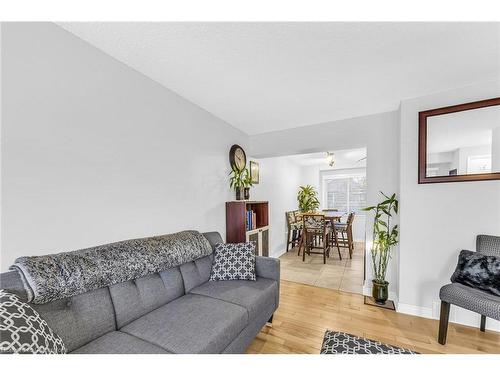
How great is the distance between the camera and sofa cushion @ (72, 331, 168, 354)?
1.07m

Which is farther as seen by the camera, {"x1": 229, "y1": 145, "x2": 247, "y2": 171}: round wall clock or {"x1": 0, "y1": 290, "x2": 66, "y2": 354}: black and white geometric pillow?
{"x1": 229, "y1": 145, "x2": 247, "y2": 171}: round wall clock

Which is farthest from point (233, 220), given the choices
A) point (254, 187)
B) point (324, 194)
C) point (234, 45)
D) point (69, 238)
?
point (324, 194)

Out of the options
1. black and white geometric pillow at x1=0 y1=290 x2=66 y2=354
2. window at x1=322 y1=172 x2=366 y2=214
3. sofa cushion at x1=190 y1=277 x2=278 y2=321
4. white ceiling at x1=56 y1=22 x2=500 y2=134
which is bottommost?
sofa cushion at x1=190 y1=277 x2=278 y2=321

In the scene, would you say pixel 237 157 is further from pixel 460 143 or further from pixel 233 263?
pixel 460 143

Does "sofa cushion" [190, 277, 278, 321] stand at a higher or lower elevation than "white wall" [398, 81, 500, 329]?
lower

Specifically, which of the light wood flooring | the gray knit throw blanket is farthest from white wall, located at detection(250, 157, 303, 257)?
the gray knit throw blanket

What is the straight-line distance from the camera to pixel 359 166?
6.20 m

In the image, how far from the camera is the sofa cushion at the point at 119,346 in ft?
3.50

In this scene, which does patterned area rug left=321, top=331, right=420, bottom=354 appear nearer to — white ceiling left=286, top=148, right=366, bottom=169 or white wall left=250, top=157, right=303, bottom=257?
white wall left=250, top=157, right=303, bottom=257

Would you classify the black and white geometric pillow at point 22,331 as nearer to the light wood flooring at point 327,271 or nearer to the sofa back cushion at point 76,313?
the sofa back cushion at point 76,313

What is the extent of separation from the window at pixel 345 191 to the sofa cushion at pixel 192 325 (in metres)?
6.00

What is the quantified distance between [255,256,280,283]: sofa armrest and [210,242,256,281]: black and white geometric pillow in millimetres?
93

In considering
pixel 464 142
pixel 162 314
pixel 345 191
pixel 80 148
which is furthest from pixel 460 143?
pixel 345 191

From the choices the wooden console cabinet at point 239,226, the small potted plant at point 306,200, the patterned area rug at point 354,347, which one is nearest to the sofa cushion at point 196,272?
the wooden console cabinet at point 239,226
